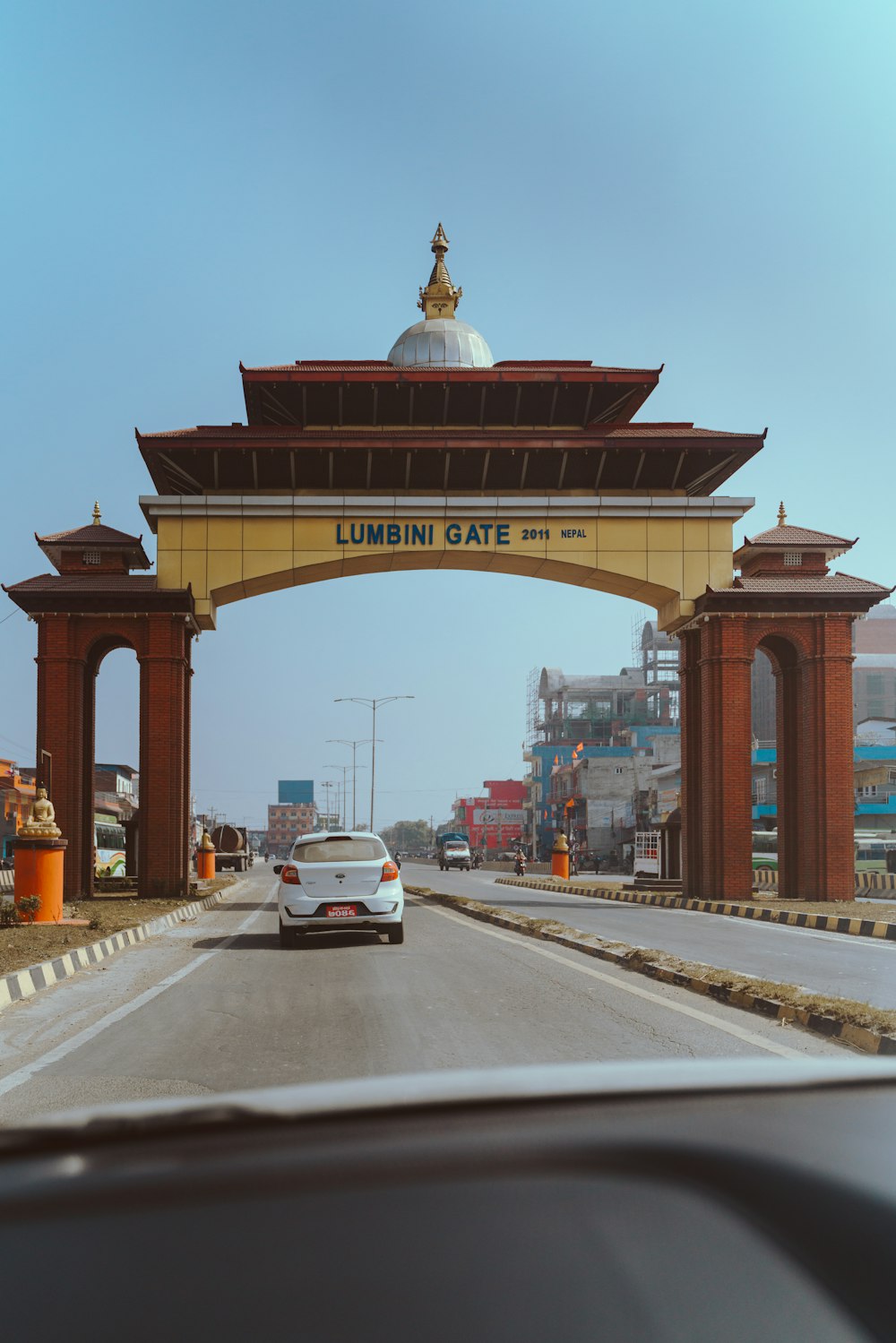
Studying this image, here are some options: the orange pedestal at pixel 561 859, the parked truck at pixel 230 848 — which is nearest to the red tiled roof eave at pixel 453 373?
the orange pedestal at pixel 561 859

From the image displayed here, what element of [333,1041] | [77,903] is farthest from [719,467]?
[333,1041]

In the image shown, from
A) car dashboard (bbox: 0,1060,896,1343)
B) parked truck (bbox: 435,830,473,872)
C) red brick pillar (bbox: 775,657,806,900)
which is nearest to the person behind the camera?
car dashboard (bbox: 0,1060,896,1343)

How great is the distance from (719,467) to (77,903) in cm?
1646

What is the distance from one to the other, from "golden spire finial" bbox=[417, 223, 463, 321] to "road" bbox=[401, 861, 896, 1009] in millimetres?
18673

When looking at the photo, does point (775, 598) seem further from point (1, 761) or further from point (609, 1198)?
point (1, 761)

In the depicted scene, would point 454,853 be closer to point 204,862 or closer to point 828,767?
point 204,862

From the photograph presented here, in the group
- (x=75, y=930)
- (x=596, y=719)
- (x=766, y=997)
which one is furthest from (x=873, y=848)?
(x=596, y=719)

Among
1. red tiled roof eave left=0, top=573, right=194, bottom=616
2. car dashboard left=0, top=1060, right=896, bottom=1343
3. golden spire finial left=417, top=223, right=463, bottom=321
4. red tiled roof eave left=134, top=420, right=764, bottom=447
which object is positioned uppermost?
golden spire finial left=417, top=223, right=463, bottom=321

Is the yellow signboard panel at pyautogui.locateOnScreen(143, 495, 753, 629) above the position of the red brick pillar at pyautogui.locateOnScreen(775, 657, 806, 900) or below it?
above

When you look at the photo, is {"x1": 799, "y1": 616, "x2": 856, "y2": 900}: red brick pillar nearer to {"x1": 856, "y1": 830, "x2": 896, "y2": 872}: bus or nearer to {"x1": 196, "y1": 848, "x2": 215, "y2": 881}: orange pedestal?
{"x1": 856, "y1": 830, "x2": 896, "y2": 872}: bus

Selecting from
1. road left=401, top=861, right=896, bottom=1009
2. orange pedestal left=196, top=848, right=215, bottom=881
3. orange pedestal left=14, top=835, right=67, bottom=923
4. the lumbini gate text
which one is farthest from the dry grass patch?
Answer: orange pedestal left=196, top=848, right=215, bottom=881

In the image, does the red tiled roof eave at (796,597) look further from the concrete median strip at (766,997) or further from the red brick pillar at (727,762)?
the concrete median strip at (766,997)

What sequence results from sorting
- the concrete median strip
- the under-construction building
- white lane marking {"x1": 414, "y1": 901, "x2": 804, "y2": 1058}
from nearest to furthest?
white lane marking {"x1": 414, "y1": 901, "x2": 804, "y2": 1058}
the concrete median strip
the under-construction building

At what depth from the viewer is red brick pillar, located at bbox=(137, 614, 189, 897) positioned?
963 inches
